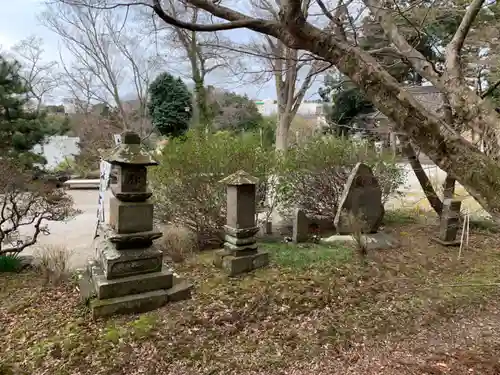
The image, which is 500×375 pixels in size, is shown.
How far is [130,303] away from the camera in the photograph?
366 centimetres

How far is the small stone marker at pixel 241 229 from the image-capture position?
4.93m

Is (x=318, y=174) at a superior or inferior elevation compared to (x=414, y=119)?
inferior

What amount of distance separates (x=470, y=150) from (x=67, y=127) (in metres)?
14.7

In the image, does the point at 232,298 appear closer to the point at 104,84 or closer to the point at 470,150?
the point at 470,150

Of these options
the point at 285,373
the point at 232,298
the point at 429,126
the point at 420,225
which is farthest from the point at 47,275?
the point at 420,225

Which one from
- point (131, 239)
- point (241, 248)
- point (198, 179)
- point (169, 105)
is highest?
point (169, 105)

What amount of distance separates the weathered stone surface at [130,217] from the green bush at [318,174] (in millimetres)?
3630

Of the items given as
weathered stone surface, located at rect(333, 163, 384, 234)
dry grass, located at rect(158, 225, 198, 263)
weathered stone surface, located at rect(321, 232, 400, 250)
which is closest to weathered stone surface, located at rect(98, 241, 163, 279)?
dry grass, located at rect(158, 225, 198, 263)

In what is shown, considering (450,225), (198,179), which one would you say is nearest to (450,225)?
(450,225)

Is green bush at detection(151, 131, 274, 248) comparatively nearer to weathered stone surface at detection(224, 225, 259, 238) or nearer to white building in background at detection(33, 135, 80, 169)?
weathered stone surface at detection(224, 225, 259, 238)

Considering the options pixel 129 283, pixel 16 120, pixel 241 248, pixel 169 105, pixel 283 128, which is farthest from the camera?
pixel 169 105

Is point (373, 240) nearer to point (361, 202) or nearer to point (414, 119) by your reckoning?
point (361, 202)

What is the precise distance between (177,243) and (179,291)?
1.72 m

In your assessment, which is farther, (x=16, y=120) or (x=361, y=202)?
(x=16, y=120)
